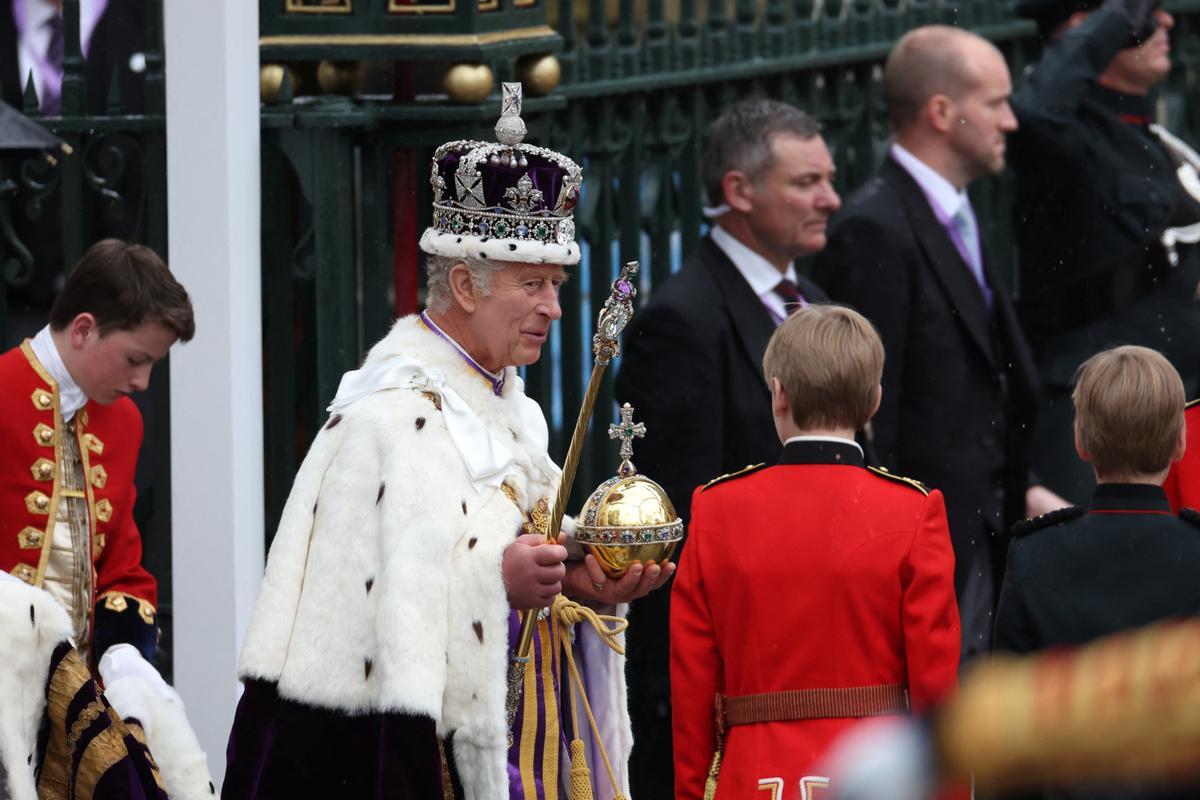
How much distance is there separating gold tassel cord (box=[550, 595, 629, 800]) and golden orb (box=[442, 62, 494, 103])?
190cm

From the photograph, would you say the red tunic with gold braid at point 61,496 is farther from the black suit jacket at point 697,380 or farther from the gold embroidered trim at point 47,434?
the black suit jacket at point 697,380

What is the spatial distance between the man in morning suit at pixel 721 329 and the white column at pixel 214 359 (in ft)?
3.52

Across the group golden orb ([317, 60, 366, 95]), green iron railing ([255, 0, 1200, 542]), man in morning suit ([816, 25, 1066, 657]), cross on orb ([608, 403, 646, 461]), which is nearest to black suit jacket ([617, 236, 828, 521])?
green iron railing ([255, 0, 1200, 542])

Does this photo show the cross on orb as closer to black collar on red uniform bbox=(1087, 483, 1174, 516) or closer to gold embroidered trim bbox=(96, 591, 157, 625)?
black collar on red uniform bbox=(1087, 483, 1174, 516)

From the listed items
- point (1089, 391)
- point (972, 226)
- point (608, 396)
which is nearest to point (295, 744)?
point (1089, 391)

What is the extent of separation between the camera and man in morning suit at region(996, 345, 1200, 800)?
3.69 metres

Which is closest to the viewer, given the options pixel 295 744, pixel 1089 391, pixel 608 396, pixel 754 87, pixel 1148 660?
pixel 1148 660

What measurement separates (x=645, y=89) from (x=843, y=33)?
1728 millimetres

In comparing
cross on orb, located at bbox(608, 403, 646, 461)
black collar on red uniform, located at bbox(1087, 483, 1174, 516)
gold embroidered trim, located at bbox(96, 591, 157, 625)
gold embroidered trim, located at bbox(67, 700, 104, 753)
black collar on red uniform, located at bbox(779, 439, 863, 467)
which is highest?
cross on orb, located at bbox(608, 403, 646, 461)

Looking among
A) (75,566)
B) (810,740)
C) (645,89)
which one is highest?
(645,89)

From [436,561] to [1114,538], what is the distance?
1.26 m

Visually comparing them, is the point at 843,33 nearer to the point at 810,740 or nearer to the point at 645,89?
the point at 645,89

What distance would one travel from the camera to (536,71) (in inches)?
226

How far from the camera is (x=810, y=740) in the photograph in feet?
12.9
